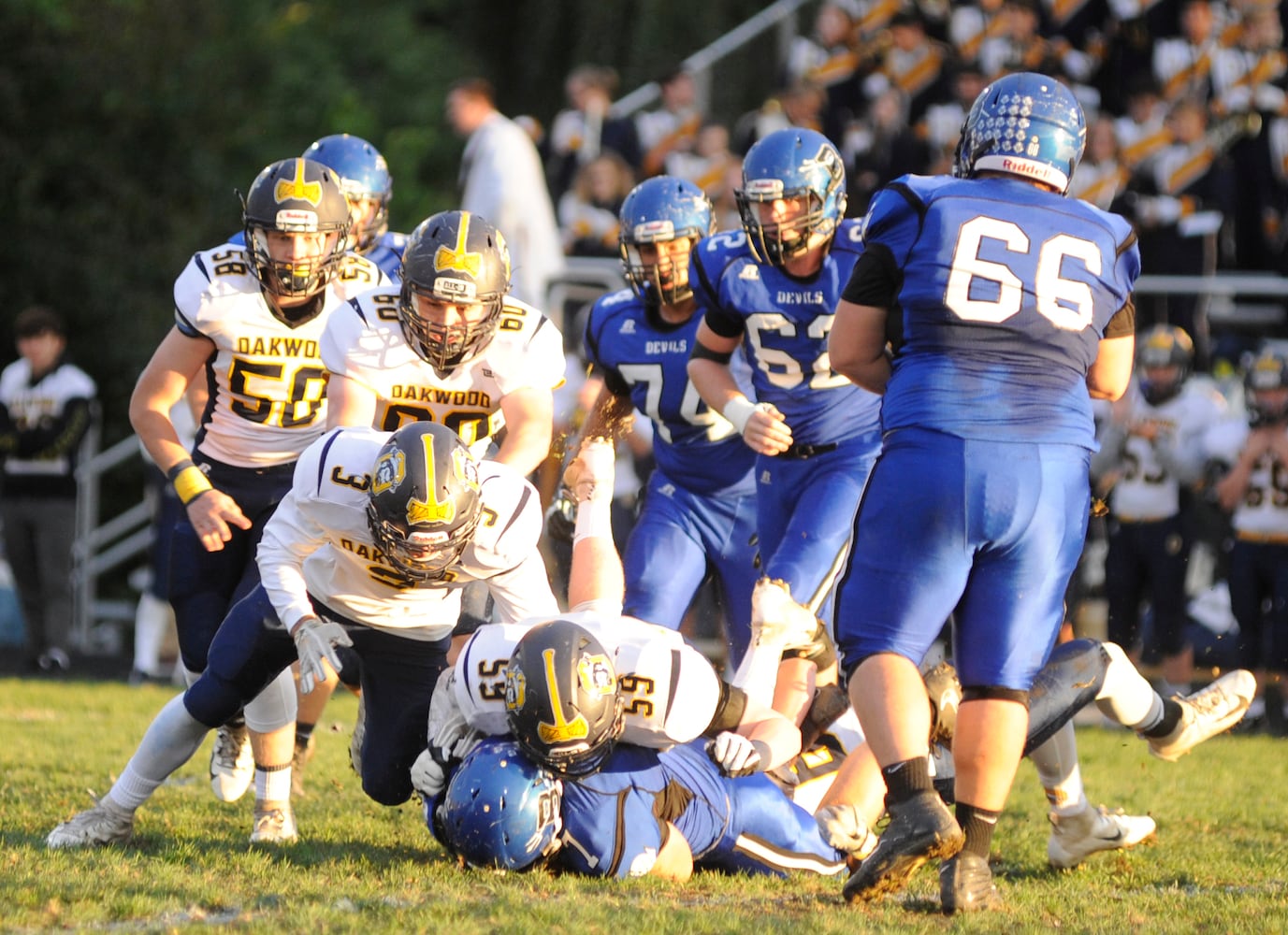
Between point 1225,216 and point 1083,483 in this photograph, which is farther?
point 1225,216

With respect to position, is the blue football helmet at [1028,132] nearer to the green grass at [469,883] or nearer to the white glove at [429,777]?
the green grass at [469,883]

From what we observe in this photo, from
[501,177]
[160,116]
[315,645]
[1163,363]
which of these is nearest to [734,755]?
[315,645]

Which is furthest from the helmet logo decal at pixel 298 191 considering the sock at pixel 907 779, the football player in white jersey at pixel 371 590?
the sock at pixel 907 779

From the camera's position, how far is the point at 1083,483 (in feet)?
13.9

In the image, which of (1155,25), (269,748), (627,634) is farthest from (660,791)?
Answer: (1155,25)

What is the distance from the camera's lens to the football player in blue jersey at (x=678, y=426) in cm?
633

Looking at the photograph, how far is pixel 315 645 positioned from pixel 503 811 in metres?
0.64

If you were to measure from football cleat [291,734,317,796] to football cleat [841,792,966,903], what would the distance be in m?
2.54

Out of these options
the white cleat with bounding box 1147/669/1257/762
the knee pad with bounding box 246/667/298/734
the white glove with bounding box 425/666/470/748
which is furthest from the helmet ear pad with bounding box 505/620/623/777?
the white cleat with bounding box 1147/669/1257/762

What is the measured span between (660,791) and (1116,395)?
1571 millimetres

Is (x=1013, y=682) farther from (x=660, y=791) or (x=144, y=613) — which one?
(x=144, y=613)

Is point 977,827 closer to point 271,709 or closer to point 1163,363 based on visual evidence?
point 271,709

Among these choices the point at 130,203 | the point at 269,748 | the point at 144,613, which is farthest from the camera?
the point at 130,203

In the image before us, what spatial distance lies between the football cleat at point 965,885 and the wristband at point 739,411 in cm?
186
